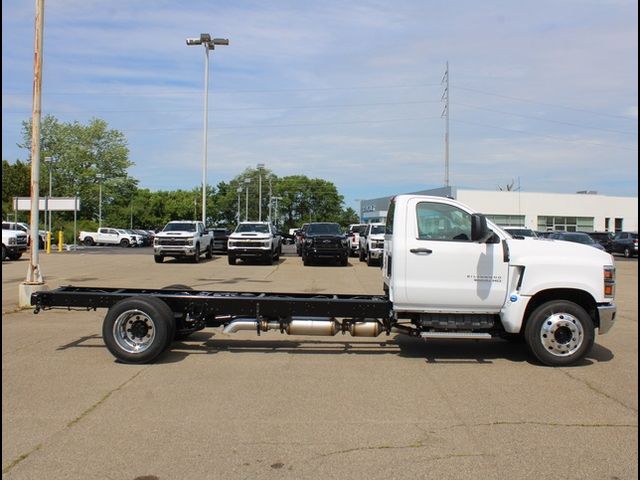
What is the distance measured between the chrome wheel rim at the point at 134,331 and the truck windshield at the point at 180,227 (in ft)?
67.9

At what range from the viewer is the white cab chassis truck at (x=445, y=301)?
7.11 metres

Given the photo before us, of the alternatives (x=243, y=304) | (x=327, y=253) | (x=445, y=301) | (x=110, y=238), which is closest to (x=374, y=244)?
(x=327, y=253)

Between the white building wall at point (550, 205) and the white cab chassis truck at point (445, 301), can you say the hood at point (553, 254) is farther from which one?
the white building wall at point (550, 205)

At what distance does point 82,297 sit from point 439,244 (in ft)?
15.2

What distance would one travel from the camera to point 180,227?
28047mm

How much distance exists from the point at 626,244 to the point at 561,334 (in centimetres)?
3622

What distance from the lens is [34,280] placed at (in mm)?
11828

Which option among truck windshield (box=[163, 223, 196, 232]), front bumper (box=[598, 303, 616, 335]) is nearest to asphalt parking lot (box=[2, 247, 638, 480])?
front bumper (box=[598, 303, 616, 335])

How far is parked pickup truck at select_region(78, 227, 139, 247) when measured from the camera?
5256 centimetres

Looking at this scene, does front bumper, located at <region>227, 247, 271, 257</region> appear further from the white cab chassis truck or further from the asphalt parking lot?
the white cab chassis truck

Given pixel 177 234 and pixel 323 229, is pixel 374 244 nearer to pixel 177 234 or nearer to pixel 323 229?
pixel 323 229

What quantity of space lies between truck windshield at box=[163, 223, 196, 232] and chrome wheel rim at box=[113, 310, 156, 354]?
2071 centimetres

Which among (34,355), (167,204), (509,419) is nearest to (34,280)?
(34,355)

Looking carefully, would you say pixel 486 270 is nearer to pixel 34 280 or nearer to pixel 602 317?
pixel 602 317
